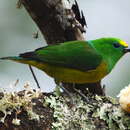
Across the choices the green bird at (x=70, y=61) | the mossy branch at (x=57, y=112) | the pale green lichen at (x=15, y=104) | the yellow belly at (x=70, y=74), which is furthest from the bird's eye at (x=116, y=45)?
the pale green lichen at (x=15, y=104)

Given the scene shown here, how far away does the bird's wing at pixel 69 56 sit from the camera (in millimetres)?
4152

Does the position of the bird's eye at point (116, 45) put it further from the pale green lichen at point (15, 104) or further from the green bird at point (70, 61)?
the pale green lichen at point (15, 104)

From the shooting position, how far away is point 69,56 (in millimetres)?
4234

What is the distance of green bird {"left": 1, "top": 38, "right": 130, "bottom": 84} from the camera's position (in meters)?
4.13

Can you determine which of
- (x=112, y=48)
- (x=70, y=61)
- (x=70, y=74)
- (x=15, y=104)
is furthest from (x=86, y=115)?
(x=112, y=48)

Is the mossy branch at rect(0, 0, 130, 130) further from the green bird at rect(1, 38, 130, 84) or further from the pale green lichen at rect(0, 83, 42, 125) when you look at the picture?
the green bird at rect(1, 38, 130, 84)

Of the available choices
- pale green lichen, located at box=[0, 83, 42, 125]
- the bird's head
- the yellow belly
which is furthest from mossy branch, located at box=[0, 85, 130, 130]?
the bird's head

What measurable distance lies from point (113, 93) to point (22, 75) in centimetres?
99

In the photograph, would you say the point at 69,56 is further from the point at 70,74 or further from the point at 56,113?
the point at 56,113

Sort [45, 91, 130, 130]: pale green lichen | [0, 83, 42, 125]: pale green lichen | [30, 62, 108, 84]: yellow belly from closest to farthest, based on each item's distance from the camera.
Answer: [0, 83, 42, 125]: pale green lichen, [45, 91, 130, 130]: pale green lichen, [30, 62, 108, 84]: yellow belly

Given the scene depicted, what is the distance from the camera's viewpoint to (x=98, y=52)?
4.46m

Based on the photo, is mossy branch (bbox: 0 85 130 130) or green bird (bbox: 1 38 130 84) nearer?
mossy branch (bbox: 0 85 130 130)

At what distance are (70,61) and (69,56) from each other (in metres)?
0.06

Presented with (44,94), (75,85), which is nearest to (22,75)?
(75,85)
